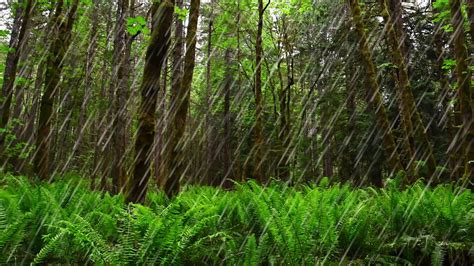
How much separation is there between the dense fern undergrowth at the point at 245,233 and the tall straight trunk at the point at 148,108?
2.32 ft

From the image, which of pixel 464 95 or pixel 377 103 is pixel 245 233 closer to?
pixel 377 103

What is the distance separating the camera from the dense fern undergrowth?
3.92 m

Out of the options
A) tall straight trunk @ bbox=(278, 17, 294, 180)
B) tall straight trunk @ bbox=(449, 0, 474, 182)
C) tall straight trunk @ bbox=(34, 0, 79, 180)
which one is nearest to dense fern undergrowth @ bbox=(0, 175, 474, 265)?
tall straight trunk @ bbox=(449, 0, 474, 182)

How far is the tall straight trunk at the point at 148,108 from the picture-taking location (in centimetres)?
579

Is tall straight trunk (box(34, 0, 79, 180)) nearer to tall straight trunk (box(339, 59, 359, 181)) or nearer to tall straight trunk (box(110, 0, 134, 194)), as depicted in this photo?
tall straight trunk (box(110, 0, 134, 194))

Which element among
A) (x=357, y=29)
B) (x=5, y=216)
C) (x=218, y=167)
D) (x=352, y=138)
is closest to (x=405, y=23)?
(x=352, y=138)

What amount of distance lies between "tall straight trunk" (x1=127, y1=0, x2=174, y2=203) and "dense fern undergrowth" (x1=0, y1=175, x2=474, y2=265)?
71 centimetres

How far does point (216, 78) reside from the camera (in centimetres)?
2833

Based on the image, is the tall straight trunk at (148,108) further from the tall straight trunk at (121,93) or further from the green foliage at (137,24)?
the tall straight trunk at (121,93)

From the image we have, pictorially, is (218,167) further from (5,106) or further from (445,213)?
(445,213)

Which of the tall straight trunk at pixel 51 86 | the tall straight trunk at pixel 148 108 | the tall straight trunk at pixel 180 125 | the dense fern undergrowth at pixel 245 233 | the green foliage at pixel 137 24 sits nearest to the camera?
the dense fern undergrowth at pixel 245 233

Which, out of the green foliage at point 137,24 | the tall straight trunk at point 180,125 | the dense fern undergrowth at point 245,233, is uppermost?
the green foliage at point 137,24

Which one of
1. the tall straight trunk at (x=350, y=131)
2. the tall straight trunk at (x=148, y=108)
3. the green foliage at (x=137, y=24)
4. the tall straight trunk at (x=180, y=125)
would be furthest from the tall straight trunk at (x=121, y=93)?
the tall straight trunk at (x=350, y=131)

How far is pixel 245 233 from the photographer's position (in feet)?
17.3
